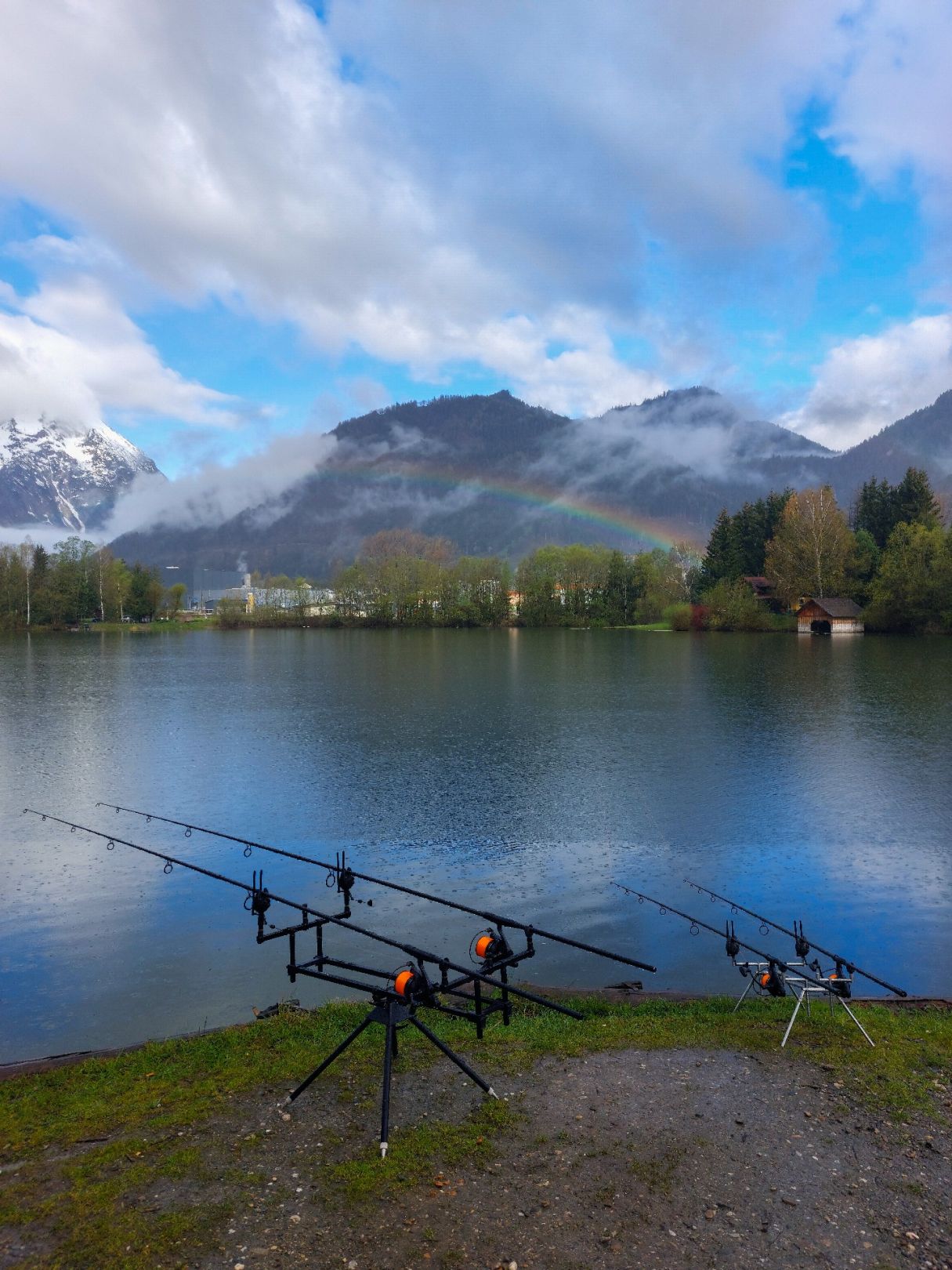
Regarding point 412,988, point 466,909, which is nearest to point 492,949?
point 466,909

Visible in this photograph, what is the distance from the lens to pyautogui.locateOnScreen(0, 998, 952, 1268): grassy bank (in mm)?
6121

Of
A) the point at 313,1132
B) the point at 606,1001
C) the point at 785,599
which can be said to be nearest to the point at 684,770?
the point at 606,1001

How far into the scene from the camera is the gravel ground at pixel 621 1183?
18.8 feet

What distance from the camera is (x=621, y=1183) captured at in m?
6.46

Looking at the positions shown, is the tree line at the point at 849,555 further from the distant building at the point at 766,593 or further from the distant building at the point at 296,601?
the distant building at the point at 296,601

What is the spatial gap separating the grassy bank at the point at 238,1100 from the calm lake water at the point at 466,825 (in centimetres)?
208

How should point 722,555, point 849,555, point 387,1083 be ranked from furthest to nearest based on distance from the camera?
point 722,555 < point 849,555 < point 387,1083

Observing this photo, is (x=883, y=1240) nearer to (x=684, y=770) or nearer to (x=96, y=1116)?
(x=96, y=1116)

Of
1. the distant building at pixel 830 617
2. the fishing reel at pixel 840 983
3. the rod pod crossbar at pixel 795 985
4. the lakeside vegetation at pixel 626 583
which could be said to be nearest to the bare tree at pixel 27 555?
the lakeside vegetation at pixel 626 583

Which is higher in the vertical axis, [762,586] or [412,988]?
[762,586]

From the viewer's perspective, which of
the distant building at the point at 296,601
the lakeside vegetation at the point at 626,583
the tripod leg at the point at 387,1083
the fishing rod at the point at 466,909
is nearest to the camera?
the tripod leg at the point at 387,1083

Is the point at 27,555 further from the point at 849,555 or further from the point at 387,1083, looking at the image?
the point at 387,1083

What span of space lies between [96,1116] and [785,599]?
12285cm

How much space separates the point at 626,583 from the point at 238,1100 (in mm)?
143351
